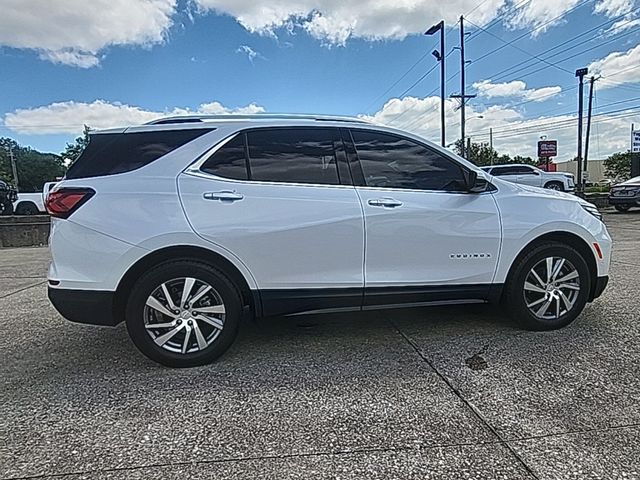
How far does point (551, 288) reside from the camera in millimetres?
3791

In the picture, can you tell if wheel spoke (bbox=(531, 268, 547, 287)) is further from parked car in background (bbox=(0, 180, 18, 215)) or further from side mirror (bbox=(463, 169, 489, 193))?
parked car in background (bbox=(0, 180, 18, 215))

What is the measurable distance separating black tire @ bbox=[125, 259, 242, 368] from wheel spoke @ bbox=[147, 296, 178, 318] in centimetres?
3

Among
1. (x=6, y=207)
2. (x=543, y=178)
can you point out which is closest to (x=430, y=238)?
(x=543, y=178)

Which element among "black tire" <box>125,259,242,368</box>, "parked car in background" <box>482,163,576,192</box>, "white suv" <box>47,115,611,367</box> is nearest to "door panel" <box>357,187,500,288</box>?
"white suv" <box>47,115,611,367</box>

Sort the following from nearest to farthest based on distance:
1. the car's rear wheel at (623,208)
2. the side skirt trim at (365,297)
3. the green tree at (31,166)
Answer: the side skirt trim at (365,297), the car's rear wheel at (623,208), the green tree at (31,166)

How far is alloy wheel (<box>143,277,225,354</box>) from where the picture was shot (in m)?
3.13

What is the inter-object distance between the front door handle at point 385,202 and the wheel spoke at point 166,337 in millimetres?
1585

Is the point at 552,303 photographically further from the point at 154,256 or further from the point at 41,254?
the point at 41,254

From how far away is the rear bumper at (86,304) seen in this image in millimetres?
3090

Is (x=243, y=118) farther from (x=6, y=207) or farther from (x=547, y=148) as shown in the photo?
(x=547, y=148)

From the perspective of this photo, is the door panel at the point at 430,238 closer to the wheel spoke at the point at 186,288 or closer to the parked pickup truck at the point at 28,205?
the wheel spoke at the point at 186,288

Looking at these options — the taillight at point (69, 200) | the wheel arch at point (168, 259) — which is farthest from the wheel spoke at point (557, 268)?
the taillight at point (69, 200)

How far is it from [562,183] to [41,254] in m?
18.2

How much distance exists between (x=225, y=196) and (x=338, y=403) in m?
1.53
